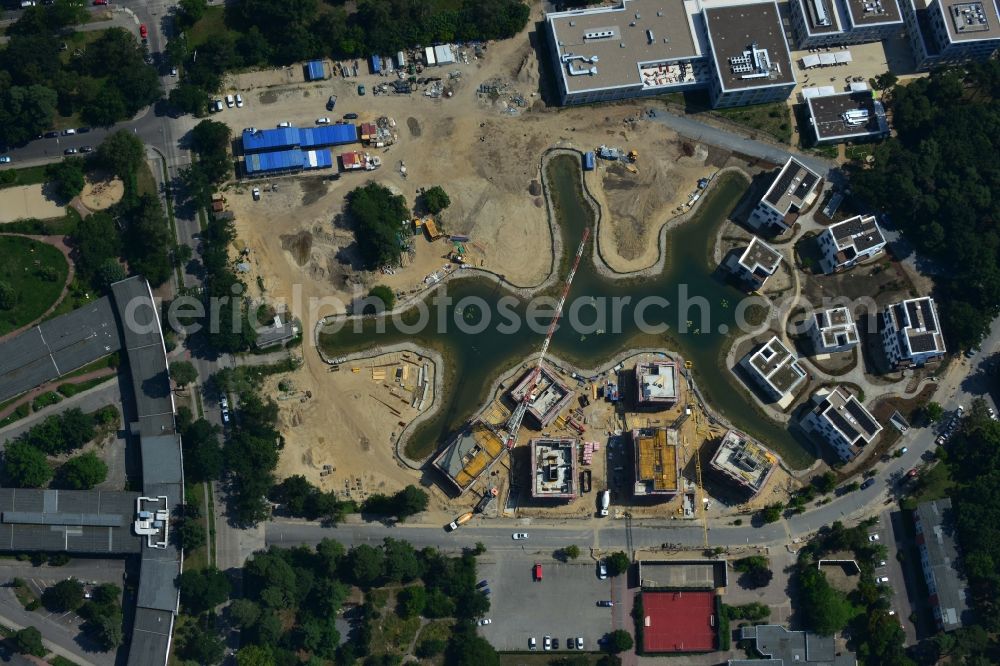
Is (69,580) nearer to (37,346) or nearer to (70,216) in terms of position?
(37,346)

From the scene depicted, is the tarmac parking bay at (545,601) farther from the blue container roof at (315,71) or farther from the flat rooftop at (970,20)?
the flat rooftop at (970,20)

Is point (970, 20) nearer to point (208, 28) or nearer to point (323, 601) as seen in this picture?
point (208, 28)

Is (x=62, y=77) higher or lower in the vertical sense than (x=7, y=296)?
higher

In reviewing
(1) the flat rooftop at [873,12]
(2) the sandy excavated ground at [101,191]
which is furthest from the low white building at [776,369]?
(2) the sandy excavated ground at [101,191]

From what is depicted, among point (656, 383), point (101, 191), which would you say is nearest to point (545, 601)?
point (656, 383)

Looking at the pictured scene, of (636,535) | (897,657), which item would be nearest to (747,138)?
(636,535)

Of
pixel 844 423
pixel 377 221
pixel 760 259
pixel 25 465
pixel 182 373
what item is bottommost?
pixel 844 423
